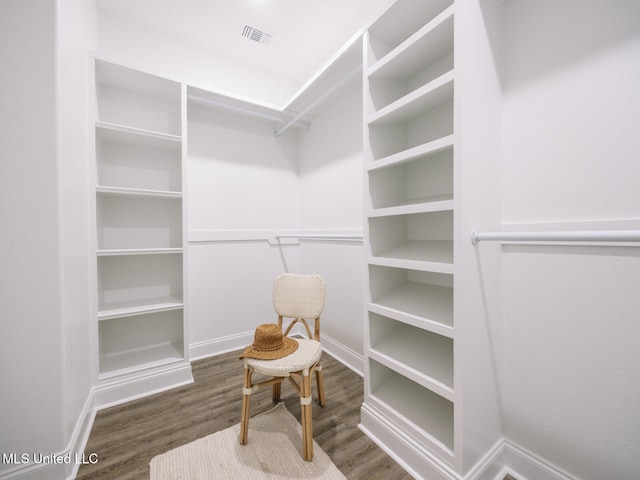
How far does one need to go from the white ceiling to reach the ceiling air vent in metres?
0.03

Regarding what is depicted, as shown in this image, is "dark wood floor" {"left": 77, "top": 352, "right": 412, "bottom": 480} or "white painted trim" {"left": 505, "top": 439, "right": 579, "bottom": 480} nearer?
"white painted trim" {"left": 505, "top": 439, "right": 579, "bottom": 480}

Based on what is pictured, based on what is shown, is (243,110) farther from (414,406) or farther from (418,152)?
(414,406)

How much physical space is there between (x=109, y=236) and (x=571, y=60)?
2964 mm

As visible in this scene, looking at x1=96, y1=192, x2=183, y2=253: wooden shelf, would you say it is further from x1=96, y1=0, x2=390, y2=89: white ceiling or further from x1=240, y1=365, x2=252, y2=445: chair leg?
x1=96, y1=0, x2=390, y2=89: white ceiling

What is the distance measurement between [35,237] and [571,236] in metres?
2.12

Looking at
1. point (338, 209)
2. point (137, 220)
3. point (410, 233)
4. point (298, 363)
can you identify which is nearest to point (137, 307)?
point (137, 220)

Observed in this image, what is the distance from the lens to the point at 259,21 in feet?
6.73

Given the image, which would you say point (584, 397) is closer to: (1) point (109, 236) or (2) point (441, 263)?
(2) point (441, 263)

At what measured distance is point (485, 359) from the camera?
1.16 meters

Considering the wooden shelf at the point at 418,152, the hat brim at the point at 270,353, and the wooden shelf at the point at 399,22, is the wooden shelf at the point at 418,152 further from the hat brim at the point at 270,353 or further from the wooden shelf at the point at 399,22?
the hat brim at the point at 270,353

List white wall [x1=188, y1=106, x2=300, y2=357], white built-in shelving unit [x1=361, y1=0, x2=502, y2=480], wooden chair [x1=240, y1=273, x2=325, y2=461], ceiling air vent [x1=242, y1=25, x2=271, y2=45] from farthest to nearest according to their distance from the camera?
white wall [x1=188, y1=106, x2=300, y2=357], ceiling air vent [x1=242, y1=25, x2=271, y2=45], wooden chair [x1=240, y1=273, x2=325, y2=461], white built-in shelving unit [x1=361, y1=0, x2=502, y2=480]

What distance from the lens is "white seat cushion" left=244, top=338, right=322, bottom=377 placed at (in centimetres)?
128

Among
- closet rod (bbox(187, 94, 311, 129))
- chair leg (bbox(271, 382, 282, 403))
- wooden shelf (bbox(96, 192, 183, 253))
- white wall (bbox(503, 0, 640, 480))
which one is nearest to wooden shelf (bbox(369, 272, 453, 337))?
white wall (bbox(503, 0, 640, 480))

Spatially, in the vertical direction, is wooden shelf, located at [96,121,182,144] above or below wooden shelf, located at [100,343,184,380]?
above
